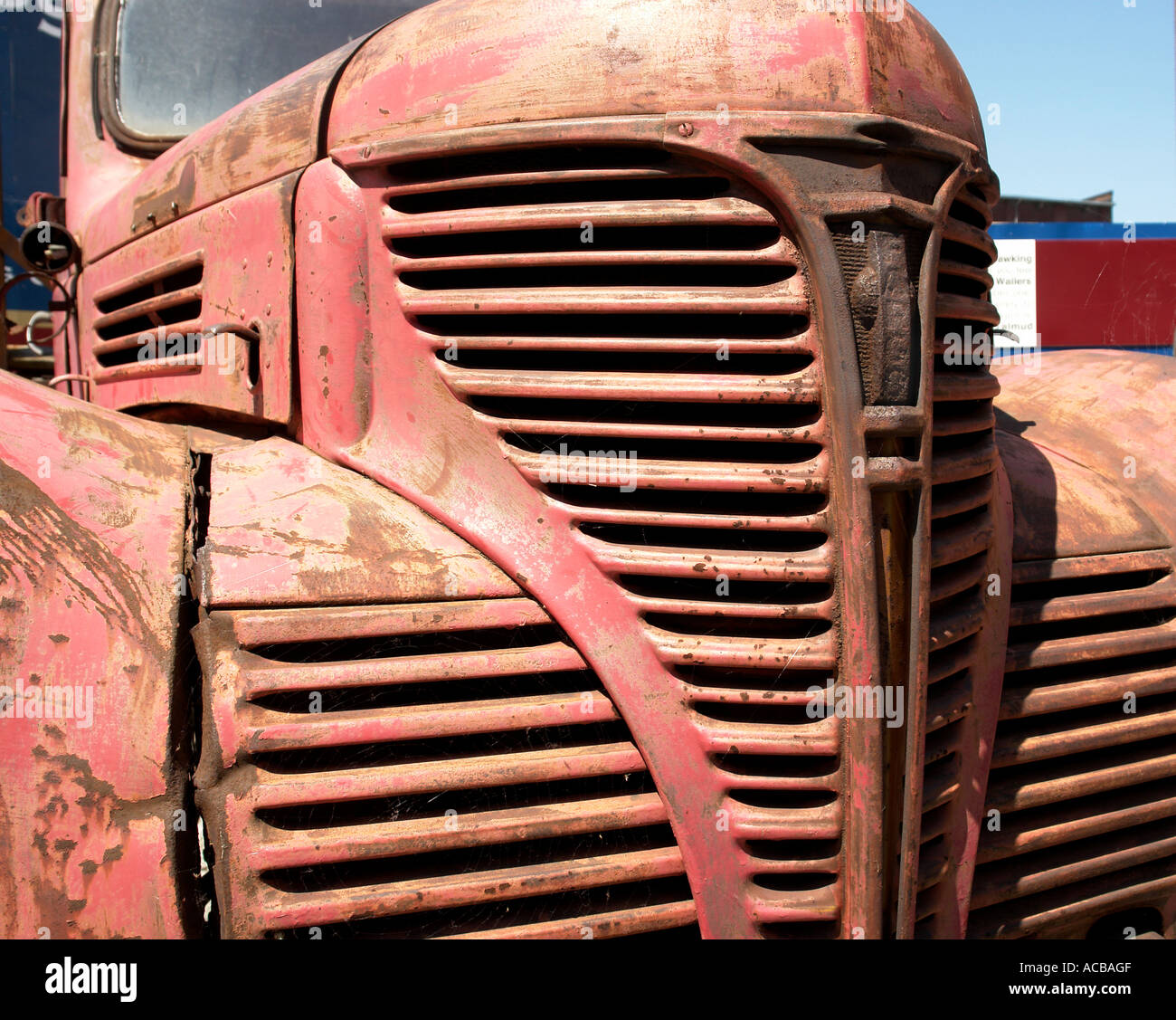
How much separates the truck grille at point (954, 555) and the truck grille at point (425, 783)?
1.74 ft

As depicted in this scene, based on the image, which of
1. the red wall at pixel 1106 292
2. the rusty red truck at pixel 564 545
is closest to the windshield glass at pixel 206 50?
the rusty red truck at pixel 564 545

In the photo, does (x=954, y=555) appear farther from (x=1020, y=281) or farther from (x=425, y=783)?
(x=1020, y=281)

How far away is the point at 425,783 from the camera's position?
164 centimetres

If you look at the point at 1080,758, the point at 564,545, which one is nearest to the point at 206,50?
the point at 564,545

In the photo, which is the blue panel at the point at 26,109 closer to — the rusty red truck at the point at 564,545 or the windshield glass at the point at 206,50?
the windshield glass at the point at 206,50

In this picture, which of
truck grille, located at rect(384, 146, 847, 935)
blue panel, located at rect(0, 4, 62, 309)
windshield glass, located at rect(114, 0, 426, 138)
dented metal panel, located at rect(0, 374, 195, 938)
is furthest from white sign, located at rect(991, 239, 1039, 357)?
dented metal panel, located at rect(0, 374, 195, 938)

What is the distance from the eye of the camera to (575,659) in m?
1.77

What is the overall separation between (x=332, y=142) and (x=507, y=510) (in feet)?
2.96

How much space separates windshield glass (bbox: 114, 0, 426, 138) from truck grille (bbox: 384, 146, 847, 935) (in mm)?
1822

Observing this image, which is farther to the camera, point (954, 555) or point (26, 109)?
point (26, 109)

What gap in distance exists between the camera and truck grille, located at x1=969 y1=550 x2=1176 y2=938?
2137 millimetres

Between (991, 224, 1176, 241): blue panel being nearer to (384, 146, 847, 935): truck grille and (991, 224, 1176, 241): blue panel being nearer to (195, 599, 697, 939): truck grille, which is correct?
(384, 146, 847, 935): truck grille

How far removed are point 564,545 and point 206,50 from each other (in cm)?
241

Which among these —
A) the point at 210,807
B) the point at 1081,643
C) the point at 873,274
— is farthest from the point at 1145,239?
the point at 210,807
